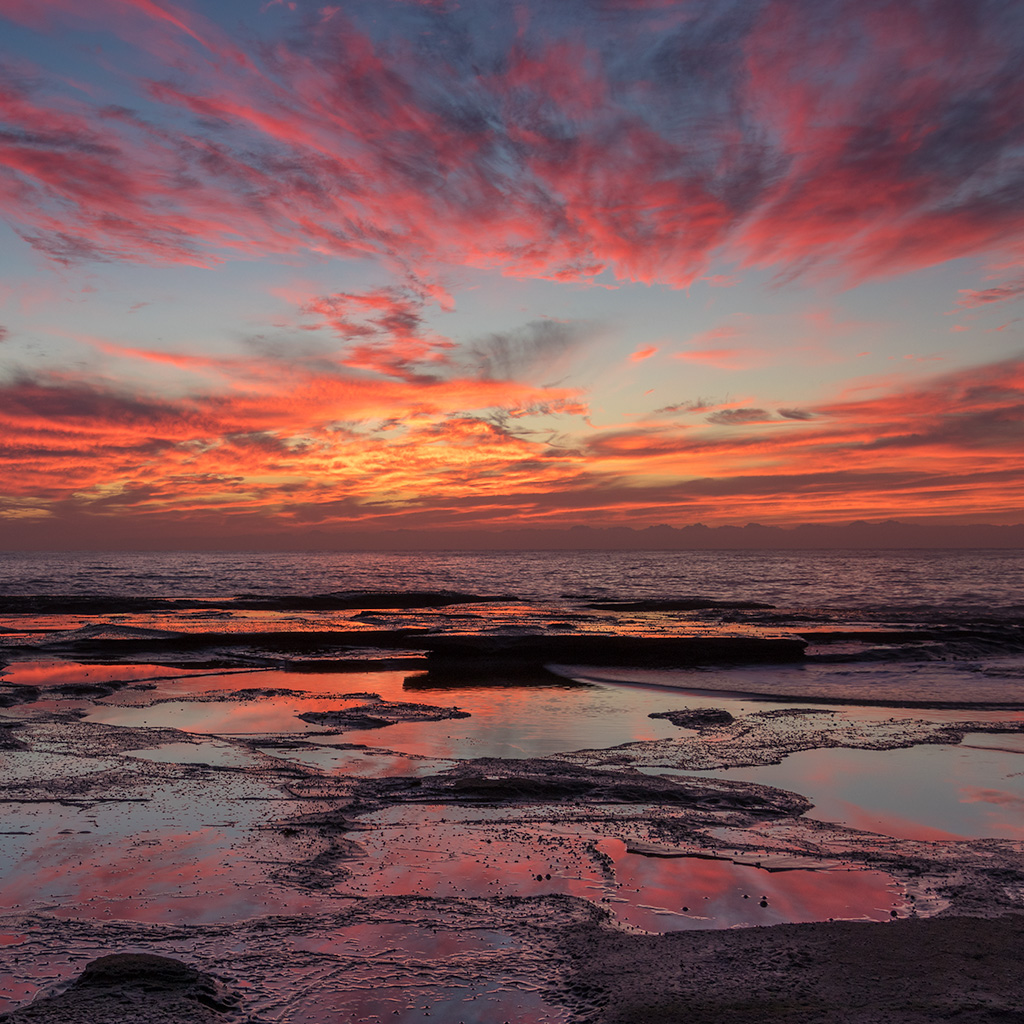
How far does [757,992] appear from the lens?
482 cm

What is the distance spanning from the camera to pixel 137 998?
467 centimetres

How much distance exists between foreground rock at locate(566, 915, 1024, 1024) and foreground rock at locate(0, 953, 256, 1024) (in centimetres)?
230

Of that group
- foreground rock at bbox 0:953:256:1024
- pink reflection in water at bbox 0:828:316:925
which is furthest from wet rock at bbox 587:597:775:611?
foreground rock at bbox 0:953:256:1024

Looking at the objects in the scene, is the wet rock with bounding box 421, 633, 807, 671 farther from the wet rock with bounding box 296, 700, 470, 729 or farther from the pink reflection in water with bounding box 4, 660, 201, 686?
the pink reflection in water with bounding box 4, 660, 201, 686

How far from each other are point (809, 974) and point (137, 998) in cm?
435

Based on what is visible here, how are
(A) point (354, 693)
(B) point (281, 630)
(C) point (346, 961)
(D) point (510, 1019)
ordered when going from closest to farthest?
(D) point (510, 1019), (C) point (346, 961), (A) point (354, 693), (B) point (281, 630)

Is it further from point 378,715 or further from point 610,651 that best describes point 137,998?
point 610,651

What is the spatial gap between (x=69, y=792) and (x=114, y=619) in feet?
112

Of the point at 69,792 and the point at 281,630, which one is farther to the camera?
the point at 281,630

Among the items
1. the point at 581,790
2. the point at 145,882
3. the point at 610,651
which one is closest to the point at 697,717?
the point at 581,790

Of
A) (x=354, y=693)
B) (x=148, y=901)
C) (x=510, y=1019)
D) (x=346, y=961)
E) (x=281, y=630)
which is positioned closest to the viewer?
(x=510, y=1019)

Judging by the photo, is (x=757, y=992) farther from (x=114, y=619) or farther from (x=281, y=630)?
(x=114, y=619)

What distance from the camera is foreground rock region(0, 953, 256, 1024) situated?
14.6 ft

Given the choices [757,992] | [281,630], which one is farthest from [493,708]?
[281,630]
